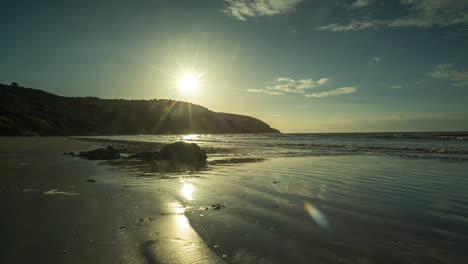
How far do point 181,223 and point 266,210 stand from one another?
179 centimetres

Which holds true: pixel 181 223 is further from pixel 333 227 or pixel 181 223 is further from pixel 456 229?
pixel 456 229

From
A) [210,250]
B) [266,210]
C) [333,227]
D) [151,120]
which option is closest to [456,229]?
[333,227]

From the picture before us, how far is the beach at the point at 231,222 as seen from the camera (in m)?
3.11

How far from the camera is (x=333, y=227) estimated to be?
4160mm

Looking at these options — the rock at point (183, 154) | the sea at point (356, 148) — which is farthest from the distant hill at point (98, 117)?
the rock at point (183, 154)

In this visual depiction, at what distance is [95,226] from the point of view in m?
3.98

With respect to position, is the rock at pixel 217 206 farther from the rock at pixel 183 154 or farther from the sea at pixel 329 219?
the rock at pixel 183 154

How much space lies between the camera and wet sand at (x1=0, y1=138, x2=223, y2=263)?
2988 millimetres

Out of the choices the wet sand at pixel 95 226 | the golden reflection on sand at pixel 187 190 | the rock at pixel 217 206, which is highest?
the wet sand at pixel 95 226

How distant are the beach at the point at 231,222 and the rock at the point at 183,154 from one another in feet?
20.9

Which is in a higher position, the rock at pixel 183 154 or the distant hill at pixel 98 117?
the distant hill at pixel 98 117

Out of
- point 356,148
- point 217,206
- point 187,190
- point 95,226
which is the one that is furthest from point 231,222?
point 356,148

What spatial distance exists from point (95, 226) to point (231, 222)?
220cm

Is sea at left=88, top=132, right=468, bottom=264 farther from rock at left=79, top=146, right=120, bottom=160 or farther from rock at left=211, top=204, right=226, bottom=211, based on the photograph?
rock at left=79, top=146, right=120, bottom=160
